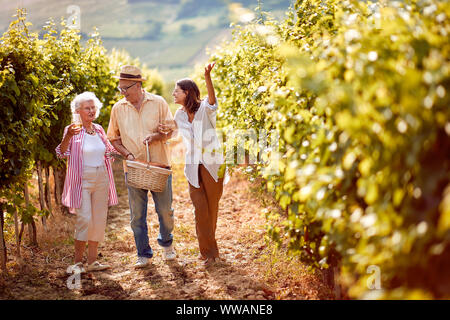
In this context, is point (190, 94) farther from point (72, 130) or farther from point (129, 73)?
point (72, 130)

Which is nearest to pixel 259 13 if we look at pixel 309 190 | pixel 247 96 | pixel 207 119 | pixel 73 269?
pixel 247 96

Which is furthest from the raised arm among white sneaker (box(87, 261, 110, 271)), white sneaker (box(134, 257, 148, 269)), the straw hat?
white sneaker (box(87, 261, 110, 271))

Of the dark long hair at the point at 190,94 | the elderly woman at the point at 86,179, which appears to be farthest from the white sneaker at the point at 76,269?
the dark long hair at the point at 190,94

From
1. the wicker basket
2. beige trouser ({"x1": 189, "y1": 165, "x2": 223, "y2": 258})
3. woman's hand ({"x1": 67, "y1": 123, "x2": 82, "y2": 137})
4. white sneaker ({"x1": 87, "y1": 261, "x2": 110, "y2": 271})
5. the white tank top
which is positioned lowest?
white sneaker ({"x1": 87, "y1": 261, "x2": 110, "y2": 271})

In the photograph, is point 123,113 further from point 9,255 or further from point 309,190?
point 309,190

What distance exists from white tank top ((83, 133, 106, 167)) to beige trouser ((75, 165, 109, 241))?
63mm

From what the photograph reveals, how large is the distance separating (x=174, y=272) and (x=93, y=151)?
155 cm

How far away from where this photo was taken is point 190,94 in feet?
16.4

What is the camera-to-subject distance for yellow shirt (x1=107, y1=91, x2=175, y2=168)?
5.15 meters

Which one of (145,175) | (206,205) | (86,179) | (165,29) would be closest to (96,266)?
(86,179)

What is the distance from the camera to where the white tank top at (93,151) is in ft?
16.3

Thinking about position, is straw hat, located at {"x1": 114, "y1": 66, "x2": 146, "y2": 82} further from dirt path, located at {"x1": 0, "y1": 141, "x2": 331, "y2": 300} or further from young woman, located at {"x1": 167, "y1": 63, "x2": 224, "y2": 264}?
dirt path, located at {"x1": 0, "y1": 141, "x2": 331, "y2": 300}

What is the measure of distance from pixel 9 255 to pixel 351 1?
4.68m

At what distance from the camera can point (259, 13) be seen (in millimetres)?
6156
